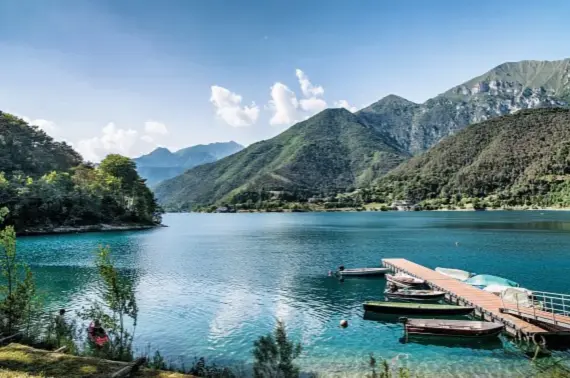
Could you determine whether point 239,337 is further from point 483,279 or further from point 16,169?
point 16,169

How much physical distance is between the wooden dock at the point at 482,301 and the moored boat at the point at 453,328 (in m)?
1.36

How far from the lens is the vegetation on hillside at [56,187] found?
11656 centimetres

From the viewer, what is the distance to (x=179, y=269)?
59844mm

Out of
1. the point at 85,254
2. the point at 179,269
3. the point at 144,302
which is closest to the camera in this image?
the point at 144,302

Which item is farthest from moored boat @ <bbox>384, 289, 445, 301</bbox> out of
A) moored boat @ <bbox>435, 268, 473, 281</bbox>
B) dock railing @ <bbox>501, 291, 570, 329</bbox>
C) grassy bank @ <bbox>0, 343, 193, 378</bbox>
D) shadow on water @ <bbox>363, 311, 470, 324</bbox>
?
grassy bank @ <bbox>0, 343, 193, 378</bbox>

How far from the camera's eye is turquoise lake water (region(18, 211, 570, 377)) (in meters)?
25.0

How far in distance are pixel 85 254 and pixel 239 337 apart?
55610 millimetres

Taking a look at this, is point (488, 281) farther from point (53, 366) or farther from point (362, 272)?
point (53, 366)

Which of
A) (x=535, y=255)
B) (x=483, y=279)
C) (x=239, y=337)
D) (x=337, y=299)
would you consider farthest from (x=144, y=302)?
(x=535, y=255)

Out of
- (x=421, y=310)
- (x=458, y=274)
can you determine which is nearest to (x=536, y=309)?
(x=421, y=310)

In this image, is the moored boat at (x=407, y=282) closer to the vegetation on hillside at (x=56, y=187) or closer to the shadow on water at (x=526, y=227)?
the shadow on water at (x=526, y=227)

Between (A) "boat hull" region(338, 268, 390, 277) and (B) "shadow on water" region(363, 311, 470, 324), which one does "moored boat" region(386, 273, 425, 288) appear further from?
(B) "shadow on water" region(363, 311, 470, 324)

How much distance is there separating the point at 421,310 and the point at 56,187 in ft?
416

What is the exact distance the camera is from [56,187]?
415 feet
